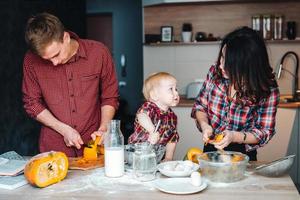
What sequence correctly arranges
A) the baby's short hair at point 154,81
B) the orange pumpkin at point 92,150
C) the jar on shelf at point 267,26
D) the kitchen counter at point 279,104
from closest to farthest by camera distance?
1. the orange pumpkin at point 92,150
2. the baby's short hair at point 154,81
3. the kitchen counter at point 279,104
4. the jar on shelf at point 267,26

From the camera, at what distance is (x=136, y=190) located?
5.89ft

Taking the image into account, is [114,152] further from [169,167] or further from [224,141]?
[224,141]

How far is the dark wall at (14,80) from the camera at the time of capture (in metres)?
3.95

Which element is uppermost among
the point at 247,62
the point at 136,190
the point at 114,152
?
the point at 247,62

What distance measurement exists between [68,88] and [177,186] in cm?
100

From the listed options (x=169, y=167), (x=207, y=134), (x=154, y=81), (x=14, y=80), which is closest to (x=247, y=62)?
(x=207, y=134)

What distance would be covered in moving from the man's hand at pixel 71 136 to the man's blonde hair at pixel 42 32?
430 millimetres

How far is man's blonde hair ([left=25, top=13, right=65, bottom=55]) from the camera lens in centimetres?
216

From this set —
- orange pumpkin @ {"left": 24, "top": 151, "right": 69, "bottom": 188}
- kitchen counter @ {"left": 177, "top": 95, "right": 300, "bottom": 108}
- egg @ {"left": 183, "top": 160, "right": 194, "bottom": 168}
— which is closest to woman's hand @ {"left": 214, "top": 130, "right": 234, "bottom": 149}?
egg @ {"left": 183, "top": 160, "right": 194, "bottom": 168}

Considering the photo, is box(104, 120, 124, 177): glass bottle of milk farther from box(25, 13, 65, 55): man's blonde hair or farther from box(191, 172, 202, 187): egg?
box(25, 13, 65, 55): man's blonde hair

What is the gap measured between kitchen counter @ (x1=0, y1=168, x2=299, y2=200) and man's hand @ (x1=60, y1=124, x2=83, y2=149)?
1.17 ft

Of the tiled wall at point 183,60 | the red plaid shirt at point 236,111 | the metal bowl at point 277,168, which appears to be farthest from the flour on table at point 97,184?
the tiled wall at point 183,60

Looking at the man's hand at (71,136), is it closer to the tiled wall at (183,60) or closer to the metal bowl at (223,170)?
the metal bowl at (223,170)

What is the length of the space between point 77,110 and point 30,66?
1.19ft
